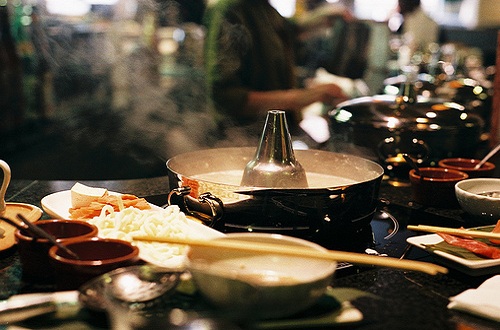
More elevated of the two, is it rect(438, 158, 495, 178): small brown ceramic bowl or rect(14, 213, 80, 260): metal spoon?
rect(14, 213, 80, 260): metal spoon

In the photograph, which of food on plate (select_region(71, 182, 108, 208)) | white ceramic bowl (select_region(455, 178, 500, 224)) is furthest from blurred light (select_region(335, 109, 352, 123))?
food on plate (select_region(71, 182, 108, 208))

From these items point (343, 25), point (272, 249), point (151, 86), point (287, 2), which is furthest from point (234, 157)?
point (151, 86)

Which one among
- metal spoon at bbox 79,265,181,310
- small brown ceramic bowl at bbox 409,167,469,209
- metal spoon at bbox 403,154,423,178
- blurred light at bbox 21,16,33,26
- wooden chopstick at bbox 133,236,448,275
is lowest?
small brown ceramic bowl at bbox 409,167,469,209

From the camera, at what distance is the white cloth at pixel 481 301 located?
1.25 metres

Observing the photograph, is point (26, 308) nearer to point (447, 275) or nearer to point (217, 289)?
point (217, 289)

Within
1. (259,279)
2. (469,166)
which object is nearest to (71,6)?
(469,166)

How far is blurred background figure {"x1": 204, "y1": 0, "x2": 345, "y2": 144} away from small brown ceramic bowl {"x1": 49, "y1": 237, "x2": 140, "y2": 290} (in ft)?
8.44

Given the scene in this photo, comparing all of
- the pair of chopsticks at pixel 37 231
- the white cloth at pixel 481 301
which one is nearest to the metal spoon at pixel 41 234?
the pair of chopsticks at pixel 37 231

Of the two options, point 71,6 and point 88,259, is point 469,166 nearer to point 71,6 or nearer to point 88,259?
point 88,259

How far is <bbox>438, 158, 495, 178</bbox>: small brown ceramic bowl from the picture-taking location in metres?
2.34

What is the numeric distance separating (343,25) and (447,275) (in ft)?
14.5

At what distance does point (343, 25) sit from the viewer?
5648 millimetres

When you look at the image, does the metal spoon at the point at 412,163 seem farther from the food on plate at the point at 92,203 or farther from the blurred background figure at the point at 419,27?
the blurred background figure at the point at 419,27

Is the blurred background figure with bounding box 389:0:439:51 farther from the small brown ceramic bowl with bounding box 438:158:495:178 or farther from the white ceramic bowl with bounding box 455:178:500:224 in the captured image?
the white ceramic bowl with bounding box 455:178:500:224
